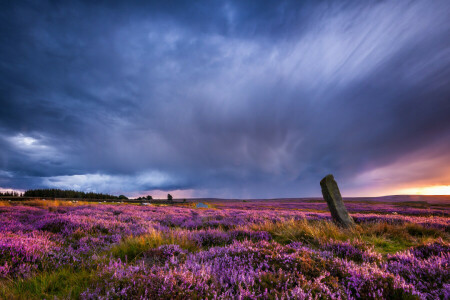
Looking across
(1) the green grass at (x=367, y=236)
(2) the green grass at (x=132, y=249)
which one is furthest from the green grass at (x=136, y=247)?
(1) the green grass at (x=367, y=236)

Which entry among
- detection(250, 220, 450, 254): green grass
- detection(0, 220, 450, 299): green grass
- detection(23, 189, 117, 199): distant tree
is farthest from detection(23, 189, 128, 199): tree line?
detection(250, 220, 450, 254): green grass

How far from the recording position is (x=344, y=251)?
420 cm

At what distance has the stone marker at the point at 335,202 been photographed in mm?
8859

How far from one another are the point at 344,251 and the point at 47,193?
157ft

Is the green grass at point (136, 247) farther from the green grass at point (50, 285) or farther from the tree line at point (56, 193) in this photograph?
the tree line at point (56, 193)

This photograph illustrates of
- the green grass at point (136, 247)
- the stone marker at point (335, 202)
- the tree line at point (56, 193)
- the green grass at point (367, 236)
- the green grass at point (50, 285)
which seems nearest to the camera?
the green grass at point (50, 285)

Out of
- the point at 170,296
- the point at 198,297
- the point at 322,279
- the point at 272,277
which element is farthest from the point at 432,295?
the point at 170,296

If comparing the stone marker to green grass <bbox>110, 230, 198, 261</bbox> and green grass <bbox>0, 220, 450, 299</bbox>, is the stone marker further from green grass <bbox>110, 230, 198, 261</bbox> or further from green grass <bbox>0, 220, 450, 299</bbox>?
green grass <bbox>110, 230, 198, 261</bbox>

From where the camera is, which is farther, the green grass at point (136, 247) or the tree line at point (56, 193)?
the tree line at point (56, 193)

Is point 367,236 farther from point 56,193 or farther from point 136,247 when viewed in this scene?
point 56,193

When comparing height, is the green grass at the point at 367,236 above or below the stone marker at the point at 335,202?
below

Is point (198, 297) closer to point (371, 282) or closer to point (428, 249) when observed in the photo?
point (371, 282)

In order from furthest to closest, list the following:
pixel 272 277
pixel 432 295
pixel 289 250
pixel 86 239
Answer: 1. pixel 86 239
2. pixel 289 250
3. pixel 272 277
4. pixel 432 295

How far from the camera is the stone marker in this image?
8.86 metres
